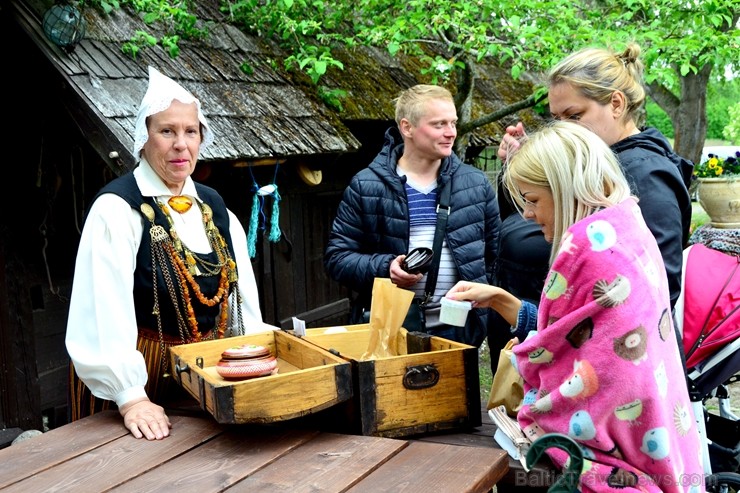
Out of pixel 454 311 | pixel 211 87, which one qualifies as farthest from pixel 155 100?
pixel 211 87

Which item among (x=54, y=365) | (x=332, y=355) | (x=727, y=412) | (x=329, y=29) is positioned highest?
(x=329, y=29)

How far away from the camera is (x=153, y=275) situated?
232cm

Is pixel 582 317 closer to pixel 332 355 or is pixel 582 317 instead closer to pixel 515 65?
pixel 332 355

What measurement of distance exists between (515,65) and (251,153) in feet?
5.72

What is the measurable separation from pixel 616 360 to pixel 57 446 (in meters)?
1.42

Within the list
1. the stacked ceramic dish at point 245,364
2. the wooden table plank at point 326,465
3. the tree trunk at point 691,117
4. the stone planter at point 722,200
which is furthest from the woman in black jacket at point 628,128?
the tree trunk at point 691,117

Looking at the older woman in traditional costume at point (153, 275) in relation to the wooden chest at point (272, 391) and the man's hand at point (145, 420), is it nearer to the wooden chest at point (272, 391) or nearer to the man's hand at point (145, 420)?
the man's hand at point (145, 420)

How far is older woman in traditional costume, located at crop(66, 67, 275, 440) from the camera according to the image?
7.07ft

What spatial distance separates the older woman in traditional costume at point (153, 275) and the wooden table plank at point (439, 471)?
66 centimetres

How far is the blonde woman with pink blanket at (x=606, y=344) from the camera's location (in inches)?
61.8

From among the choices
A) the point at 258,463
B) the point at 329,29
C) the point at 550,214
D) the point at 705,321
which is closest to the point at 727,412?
the point at 705,321

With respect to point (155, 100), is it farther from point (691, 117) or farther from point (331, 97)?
point (691, 117)

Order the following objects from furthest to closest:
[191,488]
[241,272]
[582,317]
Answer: [241,272] < [191,488] < [582,317]

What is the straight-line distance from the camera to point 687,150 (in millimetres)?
11844
